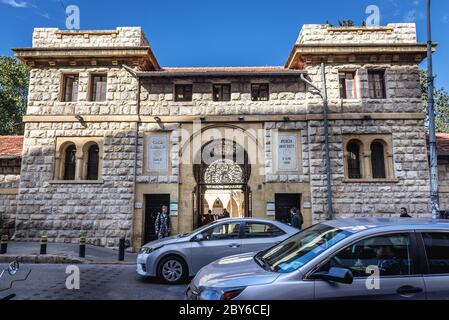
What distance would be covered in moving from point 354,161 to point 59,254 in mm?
12783

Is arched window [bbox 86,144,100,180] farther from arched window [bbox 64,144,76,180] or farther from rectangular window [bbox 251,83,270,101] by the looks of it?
rectangular window [bbox 251,83,270,101]

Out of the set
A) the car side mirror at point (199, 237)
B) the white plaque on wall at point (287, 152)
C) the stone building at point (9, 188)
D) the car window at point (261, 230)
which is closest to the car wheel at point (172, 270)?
the car side mirror at point (199, 237)

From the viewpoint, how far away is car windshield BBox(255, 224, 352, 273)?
3723 millimetres

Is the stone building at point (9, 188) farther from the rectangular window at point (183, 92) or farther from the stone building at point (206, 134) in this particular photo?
the rectangular window at point (183, 92)

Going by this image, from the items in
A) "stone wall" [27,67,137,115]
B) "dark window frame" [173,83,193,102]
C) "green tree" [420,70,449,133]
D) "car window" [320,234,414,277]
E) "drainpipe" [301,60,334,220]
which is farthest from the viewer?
"green tree" [420,70,449,133]

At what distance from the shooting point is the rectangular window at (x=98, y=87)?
613 inches

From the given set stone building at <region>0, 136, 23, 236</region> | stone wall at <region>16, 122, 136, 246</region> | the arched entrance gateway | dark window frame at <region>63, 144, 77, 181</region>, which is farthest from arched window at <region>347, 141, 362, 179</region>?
stone building at <region>0, 136, 23, 236</region>

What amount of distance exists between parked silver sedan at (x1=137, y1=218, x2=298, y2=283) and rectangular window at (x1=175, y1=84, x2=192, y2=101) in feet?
29.2

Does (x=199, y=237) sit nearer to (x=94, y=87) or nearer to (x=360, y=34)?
(x=94, y=87)

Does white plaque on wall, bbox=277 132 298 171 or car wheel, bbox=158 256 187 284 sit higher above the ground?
white plaque on wall, bbox=277 132 298 171

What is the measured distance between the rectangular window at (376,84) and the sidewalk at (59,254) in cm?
1281

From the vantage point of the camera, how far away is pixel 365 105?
14.8 m
